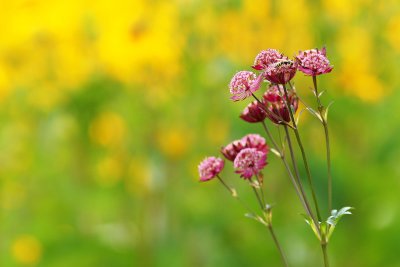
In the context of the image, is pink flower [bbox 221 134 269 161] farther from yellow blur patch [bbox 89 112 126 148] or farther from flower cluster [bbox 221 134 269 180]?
yellow blur patch [bbox 89 112 126 148]

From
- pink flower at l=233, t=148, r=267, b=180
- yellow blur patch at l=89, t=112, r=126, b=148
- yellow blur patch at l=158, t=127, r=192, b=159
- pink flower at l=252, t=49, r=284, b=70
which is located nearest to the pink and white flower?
pink flower at l=252, t=49, r=284, b=70

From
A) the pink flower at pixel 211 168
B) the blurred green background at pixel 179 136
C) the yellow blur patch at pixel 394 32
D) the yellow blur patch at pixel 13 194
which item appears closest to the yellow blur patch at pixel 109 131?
the blurred green background at pixel 179 136

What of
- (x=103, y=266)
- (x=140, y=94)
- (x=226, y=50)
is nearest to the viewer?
(x=103, y=266)

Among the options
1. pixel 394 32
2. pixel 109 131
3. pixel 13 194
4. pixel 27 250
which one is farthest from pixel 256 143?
pixel 13 194

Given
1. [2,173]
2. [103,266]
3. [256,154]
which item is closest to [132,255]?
[103,266]

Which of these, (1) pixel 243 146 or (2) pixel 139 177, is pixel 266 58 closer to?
(1) pixel 243 146

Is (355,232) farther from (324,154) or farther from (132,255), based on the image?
(132,255)
